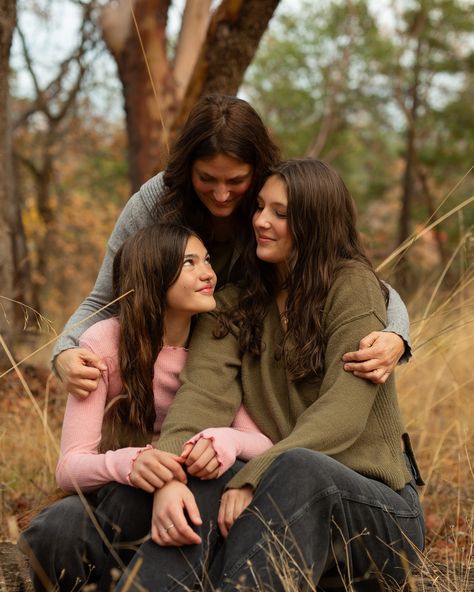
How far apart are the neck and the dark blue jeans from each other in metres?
0.58

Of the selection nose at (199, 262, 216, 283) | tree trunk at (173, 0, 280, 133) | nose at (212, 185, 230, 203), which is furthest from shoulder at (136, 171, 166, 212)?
tree trunk at (173, 0, 280, 133)

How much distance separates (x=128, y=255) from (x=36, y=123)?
1277 centimetres

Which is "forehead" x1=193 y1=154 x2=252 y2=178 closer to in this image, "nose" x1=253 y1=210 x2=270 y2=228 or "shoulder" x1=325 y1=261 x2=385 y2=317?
"nose" x1=253 y1=210 x2=270 y2=228

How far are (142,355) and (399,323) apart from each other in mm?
817

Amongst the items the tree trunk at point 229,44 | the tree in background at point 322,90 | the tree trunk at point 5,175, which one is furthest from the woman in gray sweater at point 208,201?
the tree in background at point 322,90

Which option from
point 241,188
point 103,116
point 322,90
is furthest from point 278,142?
point 322,90

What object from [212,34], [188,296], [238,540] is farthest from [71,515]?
[212,34]

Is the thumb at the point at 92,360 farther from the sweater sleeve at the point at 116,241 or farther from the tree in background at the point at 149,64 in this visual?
the tree in background at the point at 149,64

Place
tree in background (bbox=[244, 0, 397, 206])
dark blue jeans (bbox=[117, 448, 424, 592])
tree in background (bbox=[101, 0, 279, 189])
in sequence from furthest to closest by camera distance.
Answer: tree in background (bbox=[244, 0, 397, 206]) < tree in background (bbox=[101, 0, 279, 189]) < dark blue jeans (bbox=[117, 448, 424, 592])

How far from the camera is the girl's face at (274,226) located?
2723mm

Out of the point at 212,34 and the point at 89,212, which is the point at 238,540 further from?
the point at 89,212

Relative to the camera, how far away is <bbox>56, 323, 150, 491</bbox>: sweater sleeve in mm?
2428

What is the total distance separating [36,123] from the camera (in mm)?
14812

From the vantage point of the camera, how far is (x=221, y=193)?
2.85 m
